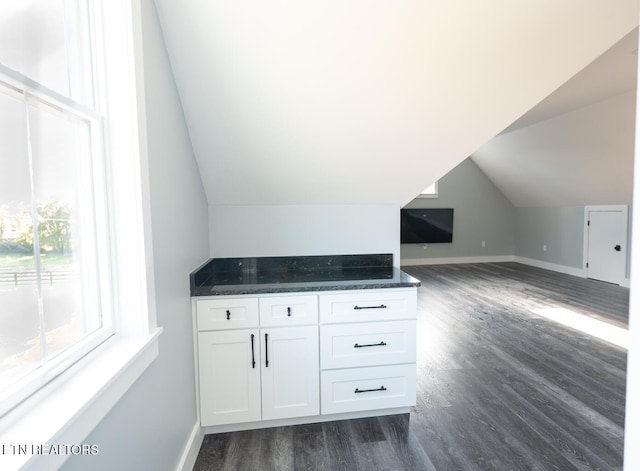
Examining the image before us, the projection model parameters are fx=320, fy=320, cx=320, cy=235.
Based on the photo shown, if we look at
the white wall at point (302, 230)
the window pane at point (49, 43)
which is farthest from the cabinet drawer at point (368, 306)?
the window pane at point (49, 43)

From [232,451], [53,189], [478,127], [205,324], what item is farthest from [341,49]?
[232,451]

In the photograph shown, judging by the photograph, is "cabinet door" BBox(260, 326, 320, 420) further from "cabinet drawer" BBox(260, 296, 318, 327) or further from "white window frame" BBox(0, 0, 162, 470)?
"white window frame" BBox(0, 0, 162, 470)

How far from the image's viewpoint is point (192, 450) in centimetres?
166

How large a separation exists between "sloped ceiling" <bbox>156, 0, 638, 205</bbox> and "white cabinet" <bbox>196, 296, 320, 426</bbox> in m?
0.83

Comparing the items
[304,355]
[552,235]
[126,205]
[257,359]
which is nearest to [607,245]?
[552,235]

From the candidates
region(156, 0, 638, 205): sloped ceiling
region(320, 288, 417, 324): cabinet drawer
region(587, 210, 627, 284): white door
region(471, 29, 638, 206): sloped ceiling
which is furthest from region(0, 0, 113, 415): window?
region(587, 210, 627, 284): white door

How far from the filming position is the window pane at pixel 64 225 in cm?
84

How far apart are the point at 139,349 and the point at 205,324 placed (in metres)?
0.76

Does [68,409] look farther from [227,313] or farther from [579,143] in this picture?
[579,143]

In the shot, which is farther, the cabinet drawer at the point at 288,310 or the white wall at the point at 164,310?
the cabinet drawer at the point at 288,310

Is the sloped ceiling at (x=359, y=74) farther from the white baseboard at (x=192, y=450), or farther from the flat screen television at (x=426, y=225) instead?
the flat screen television at (x=426, y=225)

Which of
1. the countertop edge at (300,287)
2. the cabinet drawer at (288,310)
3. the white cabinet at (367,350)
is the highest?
the countertop edge at (300,287)

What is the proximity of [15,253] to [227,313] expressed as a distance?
3.89ft

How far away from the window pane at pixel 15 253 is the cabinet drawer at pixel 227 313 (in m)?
1.03
